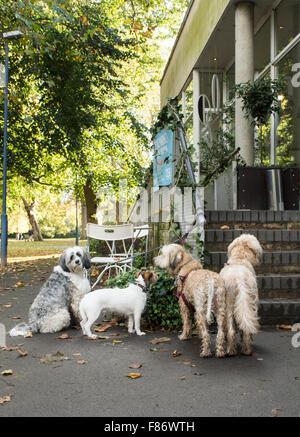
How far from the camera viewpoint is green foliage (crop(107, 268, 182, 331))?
17.1 feet

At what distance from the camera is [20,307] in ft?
22.1

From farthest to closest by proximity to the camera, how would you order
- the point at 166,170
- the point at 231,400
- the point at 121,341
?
the point at 166,170 → the point at 121,341 → the point at 231,400

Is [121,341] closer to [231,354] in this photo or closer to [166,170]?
[231,354]

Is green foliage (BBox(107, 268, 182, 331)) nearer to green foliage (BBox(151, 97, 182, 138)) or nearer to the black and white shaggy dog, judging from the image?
the black and white shaggy dog

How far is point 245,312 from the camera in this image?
4012mm

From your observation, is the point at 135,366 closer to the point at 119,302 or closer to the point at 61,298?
the point at 119,302

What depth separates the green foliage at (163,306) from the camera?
17.1ft

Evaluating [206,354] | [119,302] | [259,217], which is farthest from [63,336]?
[259,217]

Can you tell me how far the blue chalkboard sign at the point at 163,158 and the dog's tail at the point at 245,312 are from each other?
294 centimetres

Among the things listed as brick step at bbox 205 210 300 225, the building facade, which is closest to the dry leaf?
brick step at bbox 205 210 300 225

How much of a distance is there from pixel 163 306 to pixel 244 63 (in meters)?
6.13

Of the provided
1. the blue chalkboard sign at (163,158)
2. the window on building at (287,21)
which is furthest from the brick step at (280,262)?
the window on building at (287,21)
